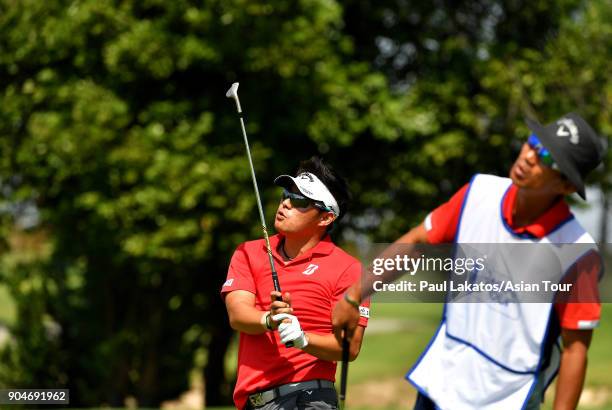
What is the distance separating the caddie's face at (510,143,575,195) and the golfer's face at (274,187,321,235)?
1415mm

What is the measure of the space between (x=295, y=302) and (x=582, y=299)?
62.8 inches

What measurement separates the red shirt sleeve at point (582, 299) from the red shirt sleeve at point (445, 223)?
0.51 m

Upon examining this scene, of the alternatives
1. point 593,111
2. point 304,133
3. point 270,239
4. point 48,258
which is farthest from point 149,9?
point 270,239

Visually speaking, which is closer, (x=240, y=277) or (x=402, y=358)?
(x=240, y=277)

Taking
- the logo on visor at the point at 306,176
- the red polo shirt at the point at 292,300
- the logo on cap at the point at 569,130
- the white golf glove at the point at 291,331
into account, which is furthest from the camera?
Result: the logo on visor at the point at 306,176

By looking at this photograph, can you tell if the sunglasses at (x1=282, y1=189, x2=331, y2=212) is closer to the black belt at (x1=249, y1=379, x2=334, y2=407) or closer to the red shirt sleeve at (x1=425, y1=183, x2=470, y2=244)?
the black belt at (x1=249, y1=379, x2=334, y2=407)

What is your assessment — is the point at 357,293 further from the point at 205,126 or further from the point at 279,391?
the point at 205,126

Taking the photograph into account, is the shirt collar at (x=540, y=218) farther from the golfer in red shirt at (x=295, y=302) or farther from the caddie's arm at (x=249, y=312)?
the caddie's arm at (x=249, y=312)

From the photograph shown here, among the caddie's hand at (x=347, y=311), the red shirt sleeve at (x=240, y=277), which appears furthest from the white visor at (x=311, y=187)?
the caddie's hand at (x=347, y=311)

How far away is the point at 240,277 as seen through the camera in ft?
16.1

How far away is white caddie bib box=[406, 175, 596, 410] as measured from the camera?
375cm

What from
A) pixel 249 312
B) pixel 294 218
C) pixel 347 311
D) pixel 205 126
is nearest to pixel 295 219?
pixel 294 218

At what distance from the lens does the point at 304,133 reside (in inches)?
586

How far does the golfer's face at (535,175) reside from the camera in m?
3.75
